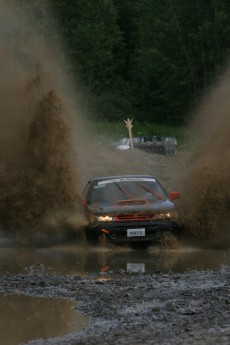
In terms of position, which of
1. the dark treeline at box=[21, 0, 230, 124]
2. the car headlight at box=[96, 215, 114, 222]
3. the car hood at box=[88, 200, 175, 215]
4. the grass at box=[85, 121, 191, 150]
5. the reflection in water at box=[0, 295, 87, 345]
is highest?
the dark treeline at box=[21, 0, 230, 124]

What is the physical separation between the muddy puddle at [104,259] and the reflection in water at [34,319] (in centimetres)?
287

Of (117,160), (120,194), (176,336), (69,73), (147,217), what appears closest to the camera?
(176,336)

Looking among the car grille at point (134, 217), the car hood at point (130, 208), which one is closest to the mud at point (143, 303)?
the car grille at point (134, 217)

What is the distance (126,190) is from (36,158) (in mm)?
3085

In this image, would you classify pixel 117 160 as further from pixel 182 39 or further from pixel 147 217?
pixel 182 39

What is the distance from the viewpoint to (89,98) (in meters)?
74.3

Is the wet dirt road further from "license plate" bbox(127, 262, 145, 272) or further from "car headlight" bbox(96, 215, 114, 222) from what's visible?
"car headlight" bbox(96, 215, 114, 222)

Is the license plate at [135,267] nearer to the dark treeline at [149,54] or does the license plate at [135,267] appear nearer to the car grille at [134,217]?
the car grille at [134,217]

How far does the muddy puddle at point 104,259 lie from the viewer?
16859 millimetres

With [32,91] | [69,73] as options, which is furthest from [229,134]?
[69,73]

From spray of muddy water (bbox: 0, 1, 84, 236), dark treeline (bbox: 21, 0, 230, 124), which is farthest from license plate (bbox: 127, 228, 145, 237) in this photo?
dark treeline (bbox: 21, 0, 230, 124)

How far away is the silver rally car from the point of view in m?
19.7

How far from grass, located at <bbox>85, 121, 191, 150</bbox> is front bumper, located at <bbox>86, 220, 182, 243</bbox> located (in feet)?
115

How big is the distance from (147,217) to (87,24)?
57.1m
